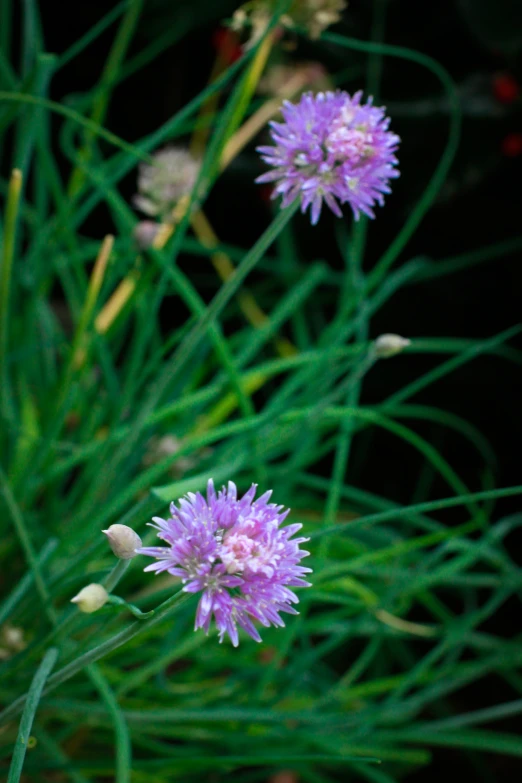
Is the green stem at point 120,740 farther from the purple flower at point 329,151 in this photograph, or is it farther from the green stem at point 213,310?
the purple flower at point 329,151

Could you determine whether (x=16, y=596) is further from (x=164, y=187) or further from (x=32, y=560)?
(x=164, y=187)

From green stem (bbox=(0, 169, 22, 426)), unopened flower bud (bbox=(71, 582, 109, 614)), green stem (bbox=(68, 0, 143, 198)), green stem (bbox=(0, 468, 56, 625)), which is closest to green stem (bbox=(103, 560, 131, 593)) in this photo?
unopened flower bud (bbox=(71, 582, 109, 614))

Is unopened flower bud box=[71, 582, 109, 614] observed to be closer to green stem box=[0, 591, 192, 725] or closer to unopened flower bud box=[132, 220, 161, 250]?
green stem box=[0, 591, 192, 725]

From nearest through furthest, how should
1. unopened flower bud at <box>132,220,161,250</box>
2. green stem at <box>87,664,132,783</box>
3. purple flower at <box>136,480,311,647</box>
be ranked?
purple flower at <box>136,480,311,647</box>, green stem at <box>87,664,132,783</box>, unopened flower bud at <box>132,220,161,250</box>

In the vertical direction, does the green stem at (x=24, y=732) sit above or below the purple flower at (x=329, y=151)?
below

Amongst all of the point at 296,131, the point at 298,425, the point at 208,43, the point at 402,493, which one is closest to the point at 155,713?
the point at 298,425

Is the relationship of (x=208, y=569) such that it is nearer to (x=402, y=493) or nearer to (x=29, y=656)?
(x=29, y=656)

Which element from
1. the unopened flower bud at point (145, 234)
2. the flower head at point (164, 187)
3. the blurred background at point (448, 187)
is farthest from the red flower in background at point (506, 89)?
the unopened flower bud at point (145, 234)
